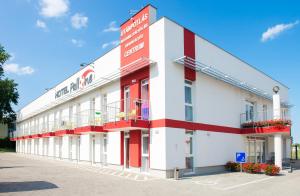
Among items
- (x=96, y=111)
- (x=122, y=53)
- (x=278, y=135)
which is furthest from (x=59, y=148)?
(x=278, y=135)

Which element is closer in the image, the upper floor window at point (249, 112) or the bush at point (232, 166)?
the bush at point (232, 166)

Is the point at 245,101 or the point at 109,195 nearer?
Result: the point at 109,195

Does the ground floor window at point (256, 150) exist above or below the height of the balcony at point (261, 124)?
below

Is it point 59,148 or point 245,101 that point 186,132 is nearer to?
point 245,101

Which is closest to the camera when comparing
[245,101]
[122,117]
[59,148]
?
[122,117]

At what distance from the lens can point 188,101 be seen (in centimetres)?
1689

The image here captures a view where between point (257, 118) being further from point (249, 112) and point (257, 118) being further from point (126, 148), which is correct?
point (126, 148)

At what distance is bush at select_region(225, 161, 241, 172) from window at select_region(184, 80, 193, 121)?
437 centimetres

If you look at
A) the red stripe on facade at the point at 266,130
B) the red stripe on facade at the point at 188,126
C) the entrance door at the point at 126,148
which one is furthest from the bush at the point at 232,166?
the entrance door at the point at 126,148

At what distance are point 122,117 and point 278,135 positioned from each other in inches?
397

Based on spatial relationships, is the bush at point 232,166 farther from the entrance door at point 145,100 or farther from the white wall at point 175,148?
the entrance door at point 145,100

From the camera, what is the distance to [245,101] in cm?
2289

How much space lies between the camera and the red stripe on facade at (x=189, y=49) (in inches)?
654

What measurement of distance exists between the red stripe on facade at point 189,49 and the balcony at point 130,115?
2.84 meters
